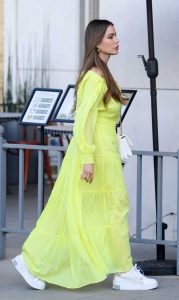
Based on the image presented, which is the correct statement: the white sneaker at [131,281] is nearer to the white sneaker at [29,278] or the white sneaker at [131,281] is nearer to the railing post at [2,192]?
the white sneaker at [29,278]

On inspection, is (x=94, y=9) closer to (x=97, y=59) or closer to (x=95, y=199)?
(x=97, y=59)

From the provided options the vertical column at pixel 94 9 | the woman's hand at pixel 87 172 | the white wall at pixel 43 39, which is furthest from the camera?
the white wall at pixel 43 39

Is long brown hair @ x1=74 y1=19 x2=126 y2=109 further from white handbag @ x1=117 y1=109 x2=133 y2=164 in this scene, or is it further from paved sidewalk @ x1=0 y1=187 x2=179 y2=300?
paved sidewalk @ x1=0 y1=187 x2=179 y2=300

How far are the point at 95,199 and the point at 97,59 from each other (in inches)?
38.0

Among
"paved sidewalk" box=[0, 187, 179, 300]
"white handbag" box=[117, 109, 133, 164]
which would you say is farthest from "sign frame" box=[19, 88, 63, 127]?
"white handbag" box=[117, 109, 133, 164]

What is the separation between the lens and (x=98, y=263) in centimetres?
739

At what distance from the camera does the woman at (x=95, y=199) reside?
739 centimetres

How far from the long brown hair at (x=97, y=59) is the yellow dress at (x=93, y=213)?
0.04 m

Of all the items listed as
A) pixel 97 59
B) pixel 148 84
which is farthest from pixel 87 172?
pixel 148 84

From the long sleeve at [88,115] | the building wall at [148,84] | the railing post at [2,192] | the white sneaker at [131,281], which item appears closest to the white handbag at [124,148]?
the long sleeve at [88,115]

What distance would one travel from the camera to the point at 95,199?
746cm

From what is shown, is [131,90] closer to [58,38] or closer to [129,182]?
[129,182]

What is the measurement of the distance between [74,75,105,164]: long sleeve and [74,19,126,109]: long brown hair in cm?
5

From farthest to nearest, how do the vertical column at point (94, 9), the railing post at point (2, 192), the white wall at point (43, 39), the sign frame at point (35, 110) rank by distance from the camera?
the white wall at point (43, 39) → the vertical column at point (94, 9) → the sign frame at point (35, 110) → the railing post at point (2, 192)
